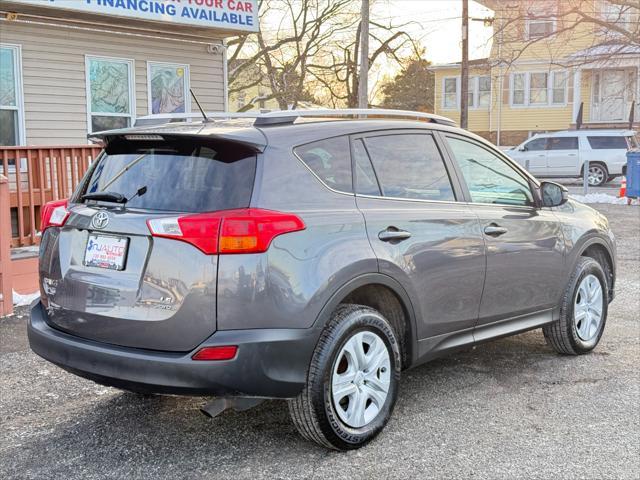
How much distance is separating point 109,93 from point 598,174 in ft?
55.3

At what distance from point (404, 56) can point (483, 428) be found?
2931cm

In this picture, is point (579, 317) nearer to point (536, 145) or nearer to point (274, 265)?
point (274, 265)

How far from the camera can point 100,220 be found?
3650 mm

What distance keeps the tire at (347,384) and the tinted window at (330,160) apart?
66 centimetres

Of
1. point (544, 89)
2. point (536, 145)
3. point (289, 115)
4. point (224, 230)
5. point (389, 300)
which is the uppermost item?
point (544, 89)

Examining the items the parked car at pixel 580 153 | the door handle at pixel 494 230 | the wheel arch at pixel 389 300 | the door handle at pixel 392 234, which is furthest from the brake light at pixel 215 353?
the parked car at pixel 580 153

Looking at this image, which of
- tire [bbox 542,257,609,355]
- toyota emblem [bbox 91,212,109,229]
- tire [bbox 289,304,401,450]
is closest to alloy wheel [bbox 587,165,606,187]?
tire [bbox 542,257,609,355]

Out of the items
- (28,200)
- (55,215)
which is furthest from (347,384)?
(28,200)

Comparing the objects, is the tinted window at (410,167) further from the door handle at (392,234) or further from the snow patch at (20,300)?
the snow patch at (20,300)

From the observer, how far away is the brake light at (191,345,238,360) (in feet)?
11.0

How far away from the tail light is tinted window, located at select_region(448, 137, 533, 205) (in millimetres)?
1765

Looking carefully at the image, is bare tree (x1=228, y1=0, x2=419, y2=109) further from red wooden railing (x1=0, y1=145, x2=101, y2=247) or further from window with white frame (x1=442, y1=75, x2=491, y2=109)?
red wooden railing (x1=0, y1=145, x2=101, y2=247)

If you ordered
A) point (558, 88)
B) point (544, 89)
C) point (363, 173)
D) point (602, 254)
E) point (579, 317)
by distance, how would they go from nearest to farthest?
point (363, 173) → point (579, 317) → point (602, 254) → point (558, 88) → point (544, 89)

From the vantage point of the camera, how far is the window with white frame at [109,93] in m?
12.2
